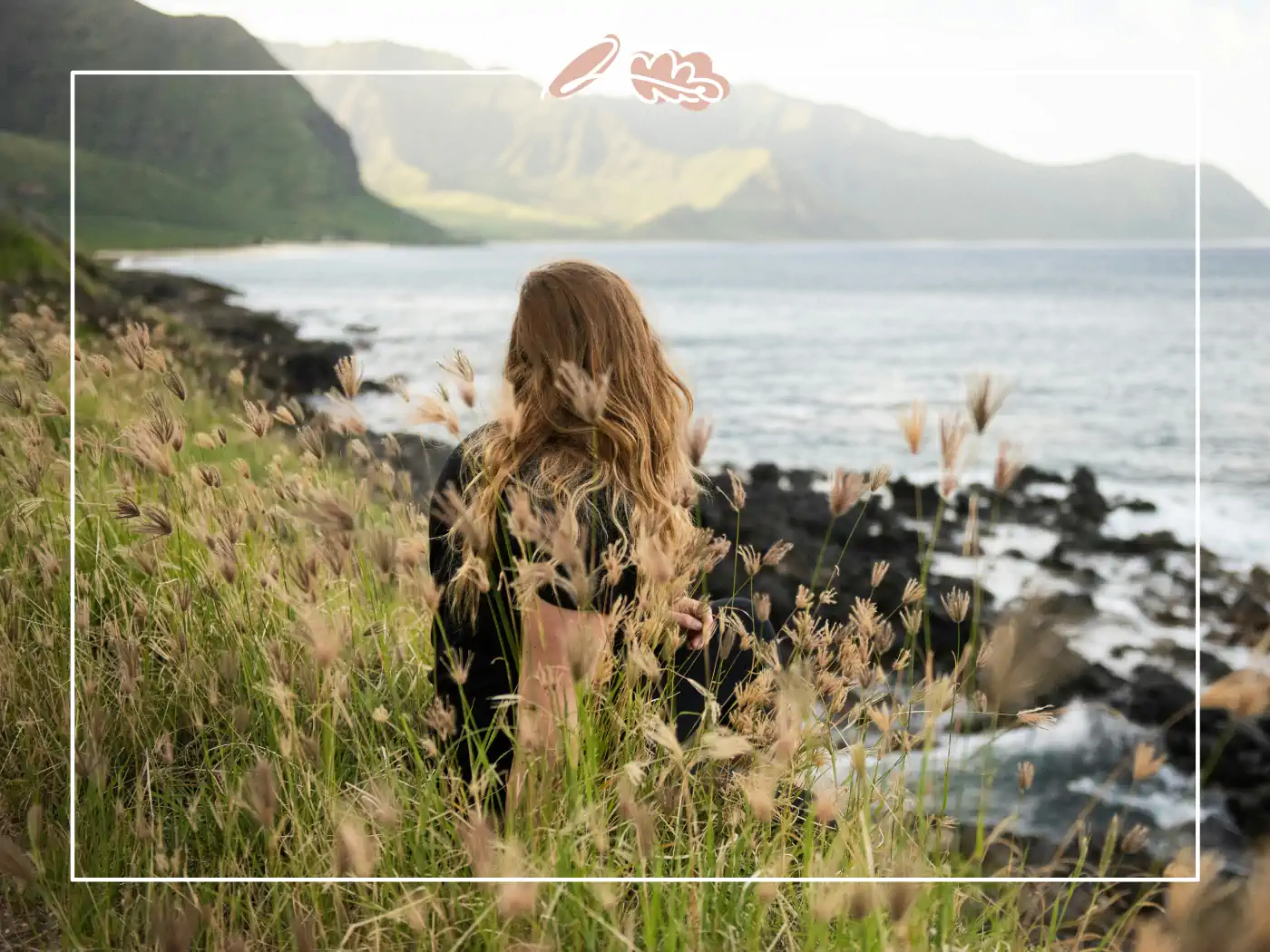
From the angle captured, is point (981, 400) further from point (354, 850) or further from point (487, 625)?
point (354, 850)

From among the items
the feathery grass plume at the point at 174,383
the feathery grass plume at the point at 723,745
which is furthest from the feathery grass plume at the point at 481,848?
the feathery grass plume at the point at 174,383

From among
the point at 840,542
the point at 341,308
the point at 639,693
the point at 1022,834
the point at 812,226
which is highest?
the point at 812,226

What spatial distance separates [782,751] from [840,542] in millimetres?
6289

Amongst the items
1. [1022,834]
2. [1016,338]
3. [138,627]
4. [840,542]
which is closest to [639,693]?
[138,627]

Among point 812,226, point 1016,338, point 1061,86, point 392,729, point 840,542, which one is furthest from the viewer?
point 1016,338

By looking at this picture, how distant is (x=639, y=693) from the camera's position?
2205 mm

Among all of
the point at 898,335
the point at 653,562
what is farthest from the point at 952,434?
the point at 898,335

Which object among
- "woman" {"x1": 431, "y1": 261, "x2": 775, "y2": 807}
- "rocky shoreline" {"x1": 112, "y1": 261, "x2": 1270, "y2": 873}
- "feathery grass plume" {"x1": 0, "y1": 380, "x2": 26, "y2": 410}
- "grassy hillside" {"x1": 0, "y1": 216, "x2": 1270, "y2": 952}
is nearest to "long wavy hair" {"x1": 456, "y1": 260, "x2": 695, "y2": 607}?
"woman" {"x1": 431, "y1": 261, "x2": 775, "y2": 807}

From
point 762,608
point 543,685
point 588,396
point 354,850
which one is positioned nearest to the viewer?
point 354,850

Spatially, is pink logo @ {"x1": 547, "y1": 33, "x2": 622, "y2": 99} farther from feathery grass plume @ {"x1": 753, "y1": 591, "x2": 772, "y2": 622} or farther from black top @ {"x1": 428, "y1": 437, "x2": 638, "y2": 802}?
feathery grass plume @ {"x1": 753, "y1": 591, "x2": 772, "y2": 622}

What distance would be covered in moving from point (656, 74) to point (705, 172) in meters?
0.56

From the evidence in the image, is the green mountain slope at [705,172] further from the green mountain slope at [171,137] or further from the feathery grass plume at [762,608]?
the feathery grass plume at [762,608]

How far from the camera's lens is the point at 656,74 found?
2.64 meters

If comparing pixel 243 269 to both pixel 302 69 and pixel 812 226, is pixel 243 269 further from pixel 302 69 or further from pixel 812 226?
pixel 812 226
